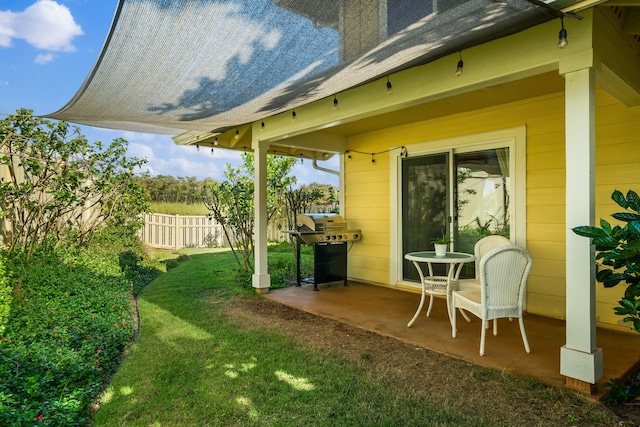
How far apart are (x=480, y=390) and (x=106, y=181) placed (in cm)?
586

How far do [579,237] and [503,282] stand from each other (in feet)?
2.26

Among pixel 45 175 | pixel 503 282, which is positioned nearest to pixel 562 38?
pixel 503 282

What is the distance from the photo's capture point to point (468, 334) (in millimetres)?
3379

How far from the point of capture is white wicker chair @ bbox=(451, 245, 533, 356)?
109 inches

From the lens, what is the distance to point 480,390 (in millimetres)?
2377

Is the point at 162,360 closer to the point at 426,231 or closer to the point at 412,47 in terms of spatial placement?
the point at 412,47

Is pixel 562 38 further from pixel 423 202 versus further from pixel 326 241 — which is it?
pixel 326 241

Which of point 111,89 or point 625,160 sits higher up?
point 111,89

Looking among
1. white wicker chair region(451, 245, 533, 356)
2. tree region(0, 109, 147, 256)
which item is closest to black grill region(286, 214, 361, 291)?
white wicker chair region(451, 245, 533, 356)

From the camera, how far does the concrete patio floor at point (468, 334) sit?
2.68 metres

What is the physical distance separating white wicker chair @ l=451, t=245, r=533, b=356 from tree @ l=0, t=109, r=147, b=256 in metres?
4.85

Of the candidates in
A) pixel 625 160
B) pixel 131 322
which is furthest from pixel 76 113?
pixel 625 160

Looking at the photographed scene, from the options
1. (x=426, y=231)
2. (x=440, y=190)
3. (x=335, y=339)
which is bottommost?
(x=335, y=339)

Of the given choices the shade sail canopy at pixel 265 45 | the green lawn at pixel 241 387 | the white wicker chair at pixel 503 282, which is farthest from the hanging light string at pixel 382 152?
the green lawn at pixel 241 387
